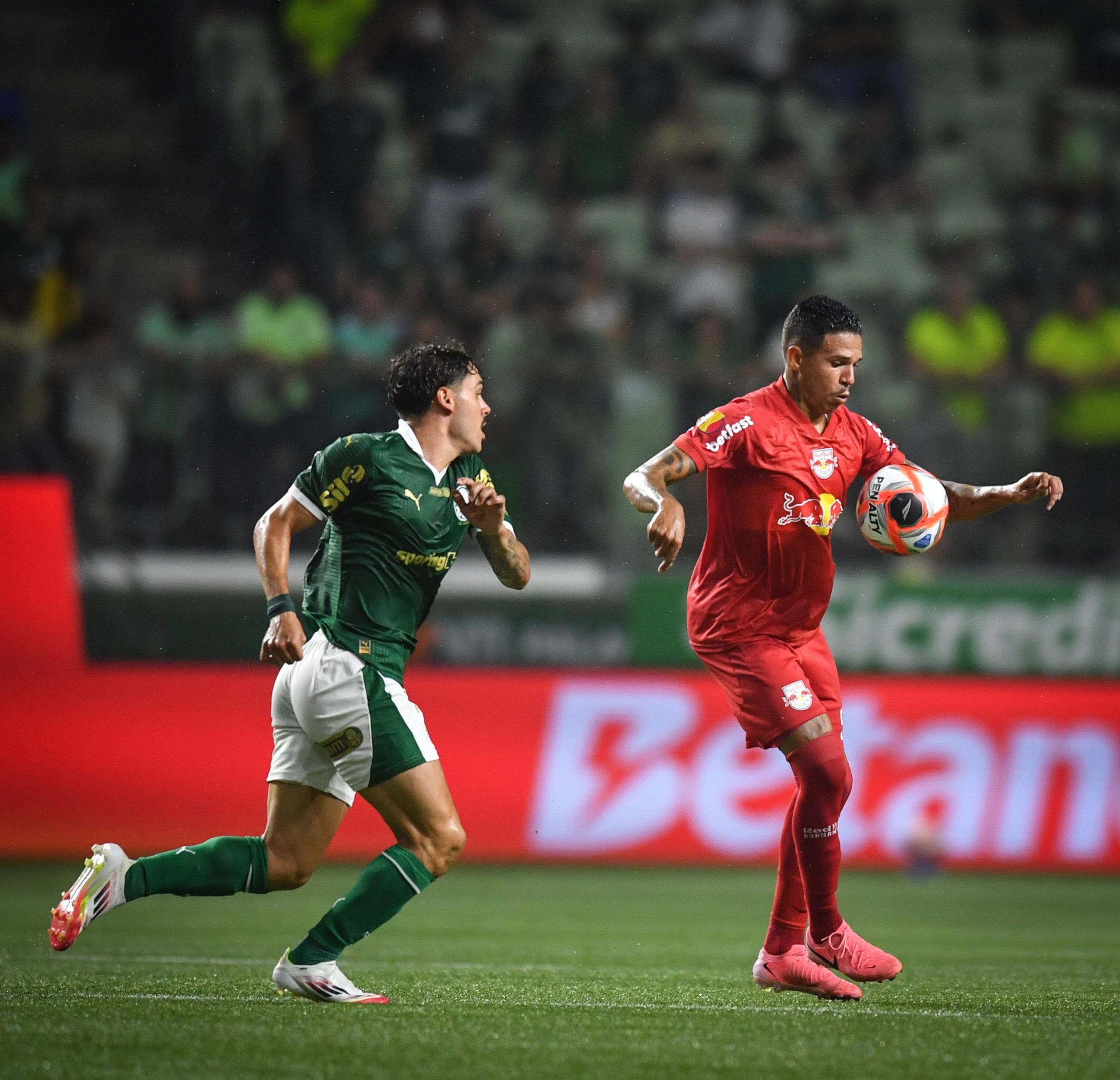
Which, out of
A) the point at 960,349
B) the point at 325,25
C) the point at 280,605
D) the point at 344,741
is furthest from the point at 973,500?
the point at 325,25

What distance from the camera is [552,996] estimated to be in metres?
5.49

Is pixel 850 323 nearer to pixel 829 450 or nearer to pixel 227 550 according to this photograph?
pixel 829 450

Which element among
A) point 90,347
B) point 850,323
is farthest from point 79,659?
point 850,323

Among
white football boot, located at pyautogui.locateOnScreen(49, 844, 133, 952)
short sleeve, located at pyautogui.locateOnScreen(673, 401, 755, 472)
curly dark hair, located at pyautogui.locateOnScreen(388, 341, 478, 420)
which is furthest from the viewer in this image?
short sleeve, located at pyautogui.locateOnScreen(673, 401, 755, 472)

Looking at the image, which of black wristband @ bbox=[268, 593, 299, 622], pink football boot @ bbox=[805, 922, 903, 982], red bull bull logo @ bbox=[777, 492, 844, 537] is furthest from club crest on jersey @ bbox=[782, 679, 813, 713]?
black wristband @ bbox=[268, 593, 299, 622]

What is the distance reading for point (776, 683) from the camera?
19.1 feet

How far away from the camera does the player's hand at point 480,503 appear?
521 centimetres

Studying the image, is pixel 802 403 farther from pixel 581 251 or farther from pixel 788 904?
pixel 581 251

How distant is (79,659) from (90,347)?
2237 mm

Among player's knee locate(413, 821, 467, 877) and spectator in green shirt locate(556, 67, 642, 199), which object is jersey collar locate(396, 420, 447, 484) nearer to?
player's knee locate(413, 821, 467, 877)

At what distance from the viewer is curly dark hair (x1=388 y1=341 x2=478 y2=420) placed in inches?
217

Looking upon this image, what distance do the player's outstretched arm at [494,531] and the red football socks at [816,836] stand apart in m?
1.20

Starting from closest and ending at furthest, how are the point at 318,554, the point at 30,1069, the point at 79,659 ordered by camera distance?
the point at 30,1069
the point at 318,554
the point at 79,659

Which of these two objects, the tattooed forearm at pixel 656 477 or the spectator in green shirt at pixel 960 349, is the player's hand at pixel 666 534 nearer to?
the tattooed forearm at pixel 656 477
